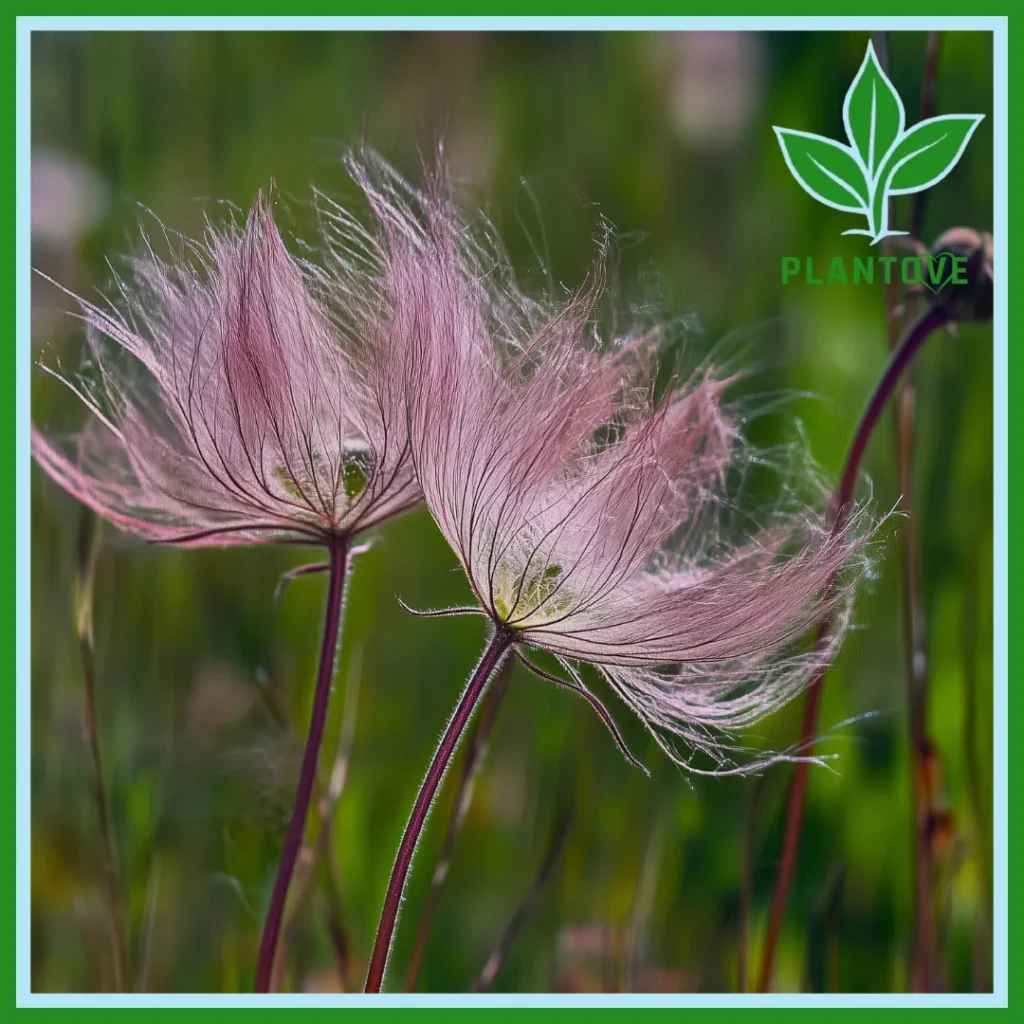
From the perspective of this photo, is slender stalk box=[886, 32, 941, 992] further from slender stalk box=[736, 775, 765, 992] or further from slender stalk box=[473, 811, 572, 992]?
slender stalk box=[473, 811, 572, 992]

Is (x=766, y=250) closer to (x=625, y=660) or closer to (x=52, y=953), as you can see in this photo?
(x=625, y=660)

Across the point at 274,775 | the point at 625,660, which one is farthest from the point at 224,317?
the point at 274,775

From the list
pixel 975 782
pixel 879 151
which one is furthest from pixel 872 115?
pixel 975 782

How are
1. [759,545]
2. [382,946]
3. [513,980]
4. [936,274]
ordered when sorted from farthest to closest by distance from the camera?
[513,980], [936,274], [759,545], [382,946]

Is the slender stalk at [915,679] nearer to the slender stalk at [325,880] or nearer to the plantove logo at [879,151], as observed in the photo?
the plantove logo at [879,151]

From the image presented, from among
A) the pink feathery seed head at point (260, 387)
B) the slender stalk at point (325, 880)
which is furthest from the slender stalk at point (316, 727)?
the slender stalk at point (325, 880)

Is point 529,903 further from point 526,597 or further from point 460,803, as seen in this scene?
point 526,597
